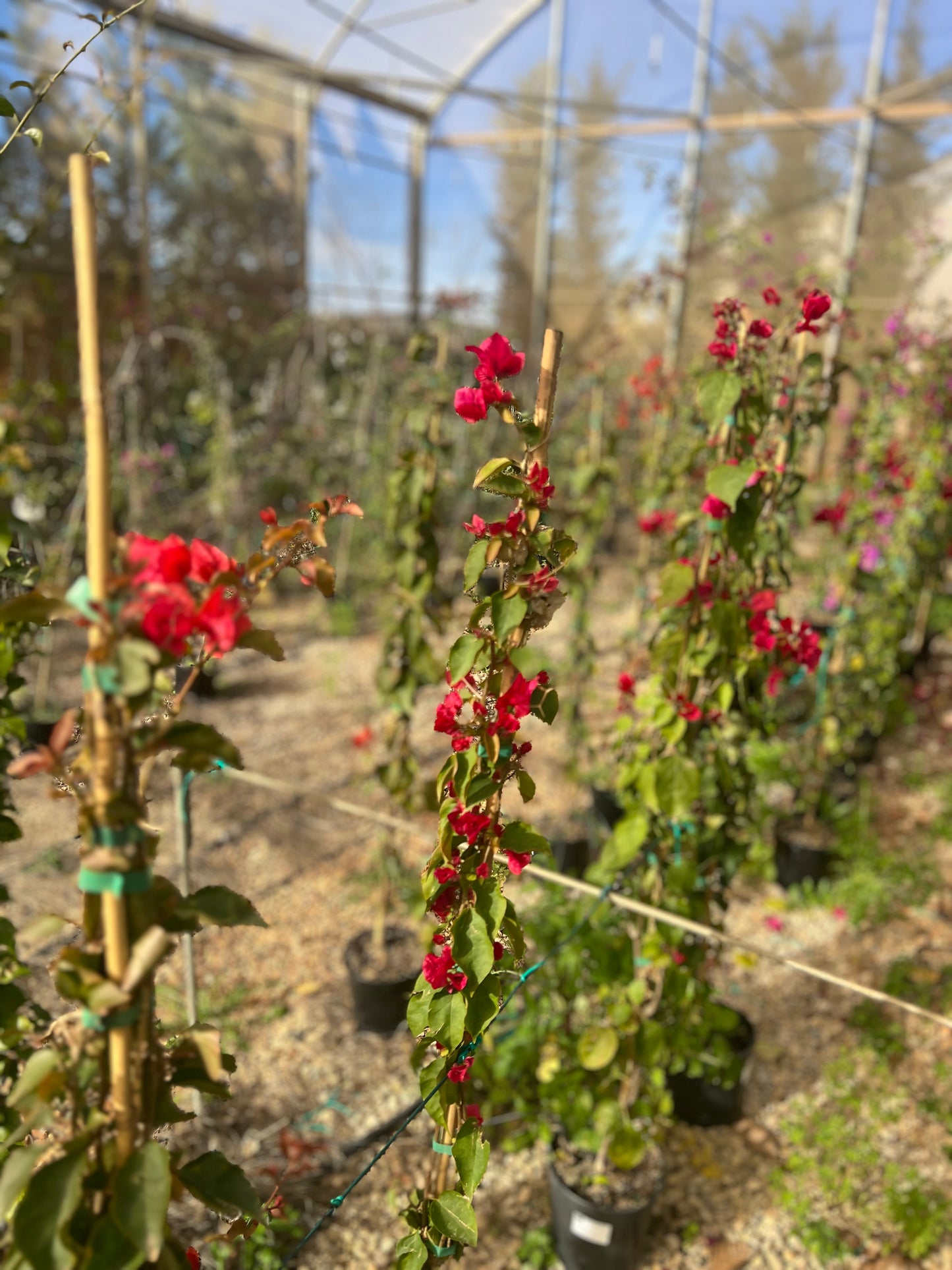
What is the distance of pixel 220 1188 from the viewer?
75 centimetres

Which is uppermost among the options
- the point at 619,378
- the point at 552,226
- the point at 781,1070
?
the point at 552,226

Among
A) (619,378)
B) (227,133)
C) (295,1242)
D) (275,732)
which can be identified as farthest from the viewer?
(227,133)

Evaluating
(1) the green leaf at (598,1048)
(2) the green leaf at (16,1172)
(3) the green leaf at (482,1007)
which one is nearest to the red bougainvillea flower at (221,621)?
(2) the green leaf at (16,1172)

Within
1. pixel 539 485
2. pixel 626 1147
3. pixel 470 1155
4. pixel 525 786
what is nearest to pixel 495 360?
pixel 539 485

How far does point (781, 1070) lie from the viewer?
7.48ft

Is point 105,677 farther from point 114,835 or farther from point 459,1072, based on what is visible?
point 459,1072

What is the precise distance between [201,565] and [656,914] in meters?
1.09

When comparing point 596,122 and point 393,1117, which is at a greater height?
point 596,122

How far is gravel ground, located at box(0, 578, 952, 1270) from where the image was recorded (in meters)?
1.84

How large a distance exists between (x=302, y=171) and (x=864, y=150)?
16.7ft

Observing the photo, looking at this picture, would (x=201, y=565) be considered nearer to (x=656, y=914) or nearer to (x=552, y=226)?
(x=656, y=914)

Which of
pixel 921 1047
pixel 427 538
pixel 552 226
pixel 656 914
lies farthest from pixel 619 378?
pixel 656 914

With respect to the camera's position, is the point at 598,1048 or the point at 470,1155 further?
the point at 598,1048

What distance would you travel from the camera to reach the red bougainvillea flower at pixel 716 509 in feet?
5.03
